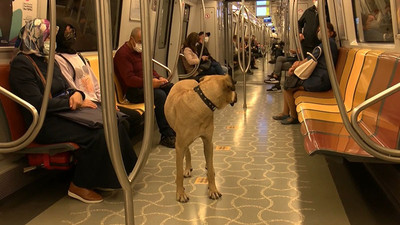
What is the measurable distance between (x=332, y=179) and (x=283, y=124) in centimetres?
222

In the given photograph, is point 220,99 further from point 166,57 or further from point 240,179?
point 166,57

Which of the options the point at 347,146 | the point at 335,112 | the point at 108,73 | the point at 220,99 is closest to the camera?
the point at 108,73

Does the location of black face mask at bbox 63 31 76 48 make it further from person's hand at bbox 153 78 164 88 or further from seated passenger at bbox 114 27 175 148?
person's hand at bbox 153 78 164 88

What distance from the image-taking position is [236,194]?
3037 mm

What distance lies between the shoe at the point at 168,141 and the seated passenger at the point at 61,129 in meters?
1.49

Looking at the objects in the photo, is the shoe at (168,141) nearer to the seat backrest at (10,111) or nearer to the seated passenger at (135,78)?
the seated passenger at (135,78)

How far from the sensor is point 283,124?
547 cm

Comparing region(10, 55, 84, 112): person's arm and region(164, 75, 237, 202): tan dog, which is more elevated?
region(10, 55, 84, 112): person's arm

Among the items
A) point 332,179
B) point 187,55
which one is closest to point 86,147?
point 332,179

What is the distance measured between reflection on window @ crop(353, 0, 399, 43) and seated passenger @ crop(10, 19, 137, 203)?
2.78m

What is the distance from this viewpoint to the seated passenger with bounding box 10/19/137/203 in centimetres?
289

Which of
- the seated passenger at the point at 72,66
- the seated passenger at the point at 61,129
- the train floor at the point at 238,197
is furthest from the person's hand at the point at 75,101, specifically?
the train floor at the point at 238,197

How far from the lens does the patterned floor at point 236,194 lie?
104 inches

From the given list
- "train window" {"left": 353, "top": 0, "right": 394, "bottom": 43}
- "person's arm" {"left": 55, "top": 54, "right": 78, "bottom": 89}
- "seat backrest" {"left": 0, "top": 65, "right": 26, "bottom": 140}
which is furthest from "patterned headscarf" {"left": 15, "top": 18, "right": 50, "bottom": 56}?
"train window" {"left": 353, "top": 0, "right": 394, "bottom": 43}
